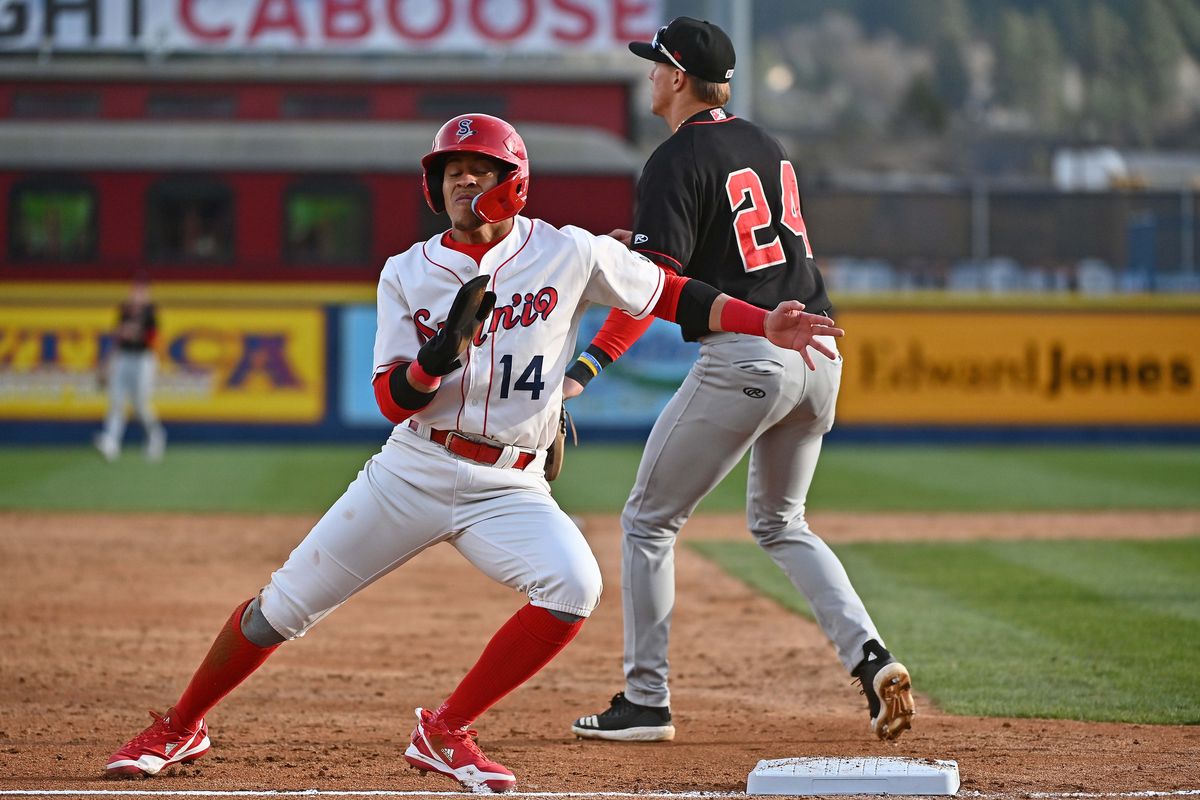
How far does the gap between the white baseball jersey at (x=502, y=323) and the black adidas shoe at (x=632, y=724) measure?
1116 mm

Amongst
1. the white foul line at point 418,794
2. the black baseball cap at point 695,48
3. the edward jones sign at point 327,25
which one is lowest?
the white foul line at point 418,794

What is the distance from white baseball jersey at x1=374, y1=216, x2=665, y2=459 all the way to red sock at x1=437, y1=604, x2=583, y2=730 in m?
0.47

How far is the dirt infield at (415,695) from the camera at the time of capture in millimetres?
4523

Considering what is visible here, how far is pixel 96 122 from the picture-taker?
22.0 metres

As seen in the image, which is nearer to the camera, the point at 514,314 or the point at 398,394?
the point at 398,394

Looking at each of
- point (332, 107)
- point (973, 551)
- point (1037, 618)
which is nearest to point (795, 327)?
point (1037, 618)

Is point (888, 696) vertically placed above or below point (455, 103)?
below

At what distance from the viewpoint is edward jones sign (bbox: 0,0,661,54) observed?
25391 millimetres

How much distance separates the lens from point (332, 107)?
81.1 ft

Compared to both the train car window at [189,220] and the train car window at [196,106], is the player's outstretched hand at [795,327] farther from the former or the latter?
the train car window at [196,106]

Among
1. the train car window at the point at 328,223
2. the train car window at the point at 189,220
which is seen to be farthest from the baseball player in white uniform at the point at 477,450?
the train car window at the point at 189,220

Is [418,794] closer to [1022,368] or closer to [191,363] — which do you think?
[191,363]

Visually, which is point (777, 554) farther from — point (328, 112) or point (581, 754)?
point (328, 112)

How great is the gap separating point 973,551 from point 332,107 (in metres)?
17.0
